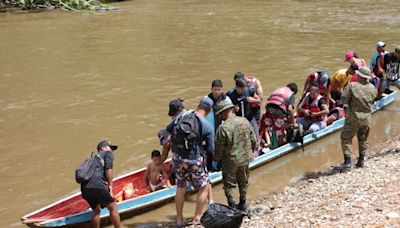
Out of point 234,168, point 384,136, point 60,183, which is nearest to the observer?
point 234,168

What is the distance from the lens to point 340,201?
7.04 m

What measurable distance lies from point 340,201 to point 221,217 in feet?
5.87

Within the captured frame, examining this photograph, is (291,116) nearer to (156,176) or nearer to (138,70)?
(156,176)

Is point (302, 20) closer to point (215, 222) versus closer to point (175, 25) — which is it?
point (175, 25)

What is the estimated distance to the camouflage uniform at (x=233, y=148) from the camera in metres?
7.05

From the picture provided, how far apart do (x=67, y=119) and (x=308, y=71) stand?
28.2 ft

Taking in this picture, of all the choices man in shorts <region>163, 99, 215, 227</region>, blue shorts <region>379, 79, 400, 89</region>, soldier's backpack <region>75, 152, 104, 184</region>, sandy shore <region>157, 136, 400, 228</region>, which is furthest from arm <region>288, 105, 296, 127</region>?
soldier's backpack <region>75, 152, 104, 184</region>

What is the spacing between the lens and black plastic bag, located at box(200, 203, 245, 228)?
633cm

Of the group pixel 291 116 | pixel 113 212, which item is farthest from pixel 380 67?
pixel 113 212

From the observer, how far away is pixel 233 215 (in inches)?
252

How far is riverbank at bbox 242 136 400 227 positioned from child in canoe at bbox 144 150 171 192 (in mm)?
1510

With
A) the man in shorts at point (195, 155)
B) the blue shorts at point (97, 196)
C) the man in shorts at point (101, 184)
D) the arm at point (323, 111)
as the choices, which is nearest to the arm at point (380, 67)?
the arm at point (323, 111)

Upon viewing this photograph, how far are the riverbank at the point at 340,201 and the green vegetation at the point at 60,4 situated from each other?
28418 mm

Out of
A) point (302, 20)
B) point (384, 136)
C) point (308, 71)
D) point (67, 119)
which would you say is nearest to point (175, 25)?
point (302, 20)
